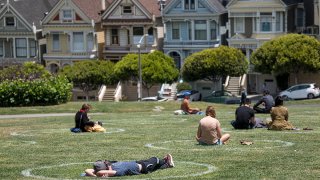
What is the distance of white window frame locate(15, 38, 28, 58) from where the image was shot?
A: 293ft

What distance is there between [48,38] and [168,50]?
40.3 ft

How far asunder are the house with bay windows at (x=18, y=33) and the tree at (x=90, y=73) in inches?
314

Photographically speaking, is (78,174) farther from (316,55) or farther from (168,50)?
(168,50)

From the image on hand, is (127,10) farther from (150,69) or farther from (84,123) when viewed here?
(84,123)

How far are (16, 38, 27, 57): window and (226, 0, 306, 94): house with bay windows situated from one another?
67.2ft

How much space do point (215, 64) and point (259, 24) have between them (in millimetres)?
7217

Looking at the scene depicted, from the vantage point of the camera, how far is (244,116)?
30.3 metres

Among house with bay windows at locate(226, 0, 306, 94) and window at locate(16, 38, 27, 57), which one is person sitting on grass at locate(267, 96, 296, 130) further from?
window at locate(16, 38, 27, 57)

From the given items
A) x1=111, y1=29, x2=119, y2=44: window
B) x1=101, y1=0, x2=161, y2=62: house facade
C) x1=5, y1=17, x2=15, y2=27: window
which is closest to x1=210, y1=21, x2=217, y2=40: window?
x1=101, y1=0, x2=161, y2=62: house facade

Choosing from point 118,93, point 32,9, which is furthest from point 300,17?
point 32,9

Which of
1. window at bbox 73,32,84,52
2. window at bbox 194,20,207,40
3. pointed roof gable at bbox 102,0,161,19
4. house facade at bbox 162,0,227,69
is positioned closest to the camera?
house facade at bbox 162,0,227,69

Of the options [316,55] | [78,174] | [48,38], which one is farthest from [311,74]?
[78,174]

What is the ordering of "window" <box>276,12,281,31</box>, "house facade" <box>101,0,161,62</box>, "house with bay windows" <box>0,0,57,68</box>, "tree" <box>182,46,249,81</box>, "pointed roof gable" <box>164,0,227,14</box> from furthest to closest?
"house with bay windows" <box>0,0,57,68</box>
"house facade" <box>101,0,161,62</box>
"pointed roof gable" <box>164,0,227,14</box>
"window" <box>276,12,281,31</box>
"tree" <box>182,46,249,81</box>

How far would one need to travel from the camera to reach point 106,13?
8538cm
